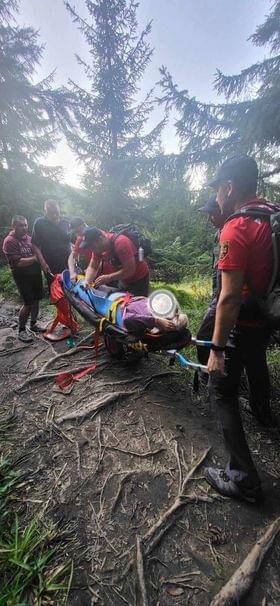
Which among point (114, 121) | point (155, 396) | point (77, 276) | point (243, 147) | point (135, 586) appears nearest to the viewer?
point (135, 586)

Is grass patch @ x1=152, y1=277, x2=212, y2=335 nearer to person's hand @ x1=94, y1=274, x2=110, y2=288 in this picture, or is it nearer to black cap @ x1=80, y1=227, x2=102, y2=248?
person's hand @ x1=94, y1=274, x2=110, y2=288

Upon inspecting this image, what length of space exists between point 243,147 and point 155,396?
5698 mm

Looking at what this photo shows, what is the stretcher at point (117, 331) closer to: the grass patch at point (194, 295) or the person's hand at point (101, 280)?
the person's hand at point (101, 280)

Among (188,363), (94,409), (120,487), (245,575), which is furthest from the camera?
(94,409)

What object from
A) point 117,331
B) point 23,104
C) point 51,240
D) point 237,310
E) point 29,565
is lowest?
point 29,565

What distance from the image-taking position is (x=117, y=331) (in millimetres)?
3430

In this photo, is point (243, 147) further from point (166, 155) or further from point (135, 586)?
point (135, 586)

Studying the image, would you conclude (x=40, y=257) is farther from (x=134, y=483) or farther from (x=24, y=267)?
(x=134, y=483)

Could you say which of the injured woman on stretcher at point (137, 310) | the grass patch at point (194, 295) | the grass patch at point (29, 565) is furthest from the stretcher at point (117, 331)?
the grass patch at point (194, 295)

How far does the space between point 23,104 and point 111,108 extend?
443 cm

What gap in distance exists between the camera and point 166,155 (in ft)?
22.9

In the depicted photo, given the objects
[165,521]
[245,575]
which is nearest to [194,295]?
[165,521]

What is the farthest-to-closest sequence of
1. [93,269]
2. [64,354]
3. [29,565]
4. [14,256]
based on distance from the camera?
[14,256] → [64,354] → [93,269] → [29,565]

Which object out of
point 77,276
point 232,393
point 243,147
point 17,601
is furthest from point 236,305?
point 243,147
